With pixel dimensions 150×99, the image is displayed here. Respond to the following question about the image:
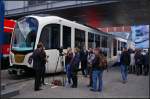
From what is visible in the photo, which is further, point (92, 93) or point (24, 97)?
point (92, 93)

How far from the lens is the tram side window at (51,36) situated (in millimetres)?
16484

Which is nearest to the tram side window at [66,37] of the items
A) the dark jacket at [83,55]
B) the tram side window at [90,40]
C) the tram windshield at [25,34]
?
the dark jacket at [83,55]

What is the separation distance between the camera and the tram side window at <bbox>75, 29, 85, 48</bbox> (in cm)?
1986

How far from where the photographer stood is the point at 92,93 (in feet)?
38.9

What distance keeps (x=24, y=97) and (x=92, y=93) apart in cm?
253

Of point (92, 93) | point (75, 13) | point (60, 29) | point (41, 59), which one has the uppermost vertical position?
point (75, 13)

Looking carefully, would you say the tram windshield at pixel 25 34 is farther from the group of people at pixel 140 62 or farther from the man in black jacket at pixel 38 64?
the group of people at pixel 140 62

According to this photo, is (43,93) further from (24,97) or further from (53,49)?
(53,49)

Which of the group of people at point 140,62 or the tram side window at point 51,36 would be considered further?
the group of people at point 140,62

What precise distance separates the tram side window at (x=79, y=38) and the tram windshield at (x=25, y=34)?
388 centimetres

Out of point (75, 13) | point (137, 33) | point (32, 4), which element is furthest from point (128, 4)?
point (137, 33)

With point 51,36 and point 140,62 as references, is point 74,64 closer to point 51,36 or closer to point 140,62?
point 51,36

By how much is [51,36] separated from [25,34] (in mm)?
1345

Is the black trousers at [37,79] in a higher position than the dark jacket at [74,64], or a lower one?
lower
